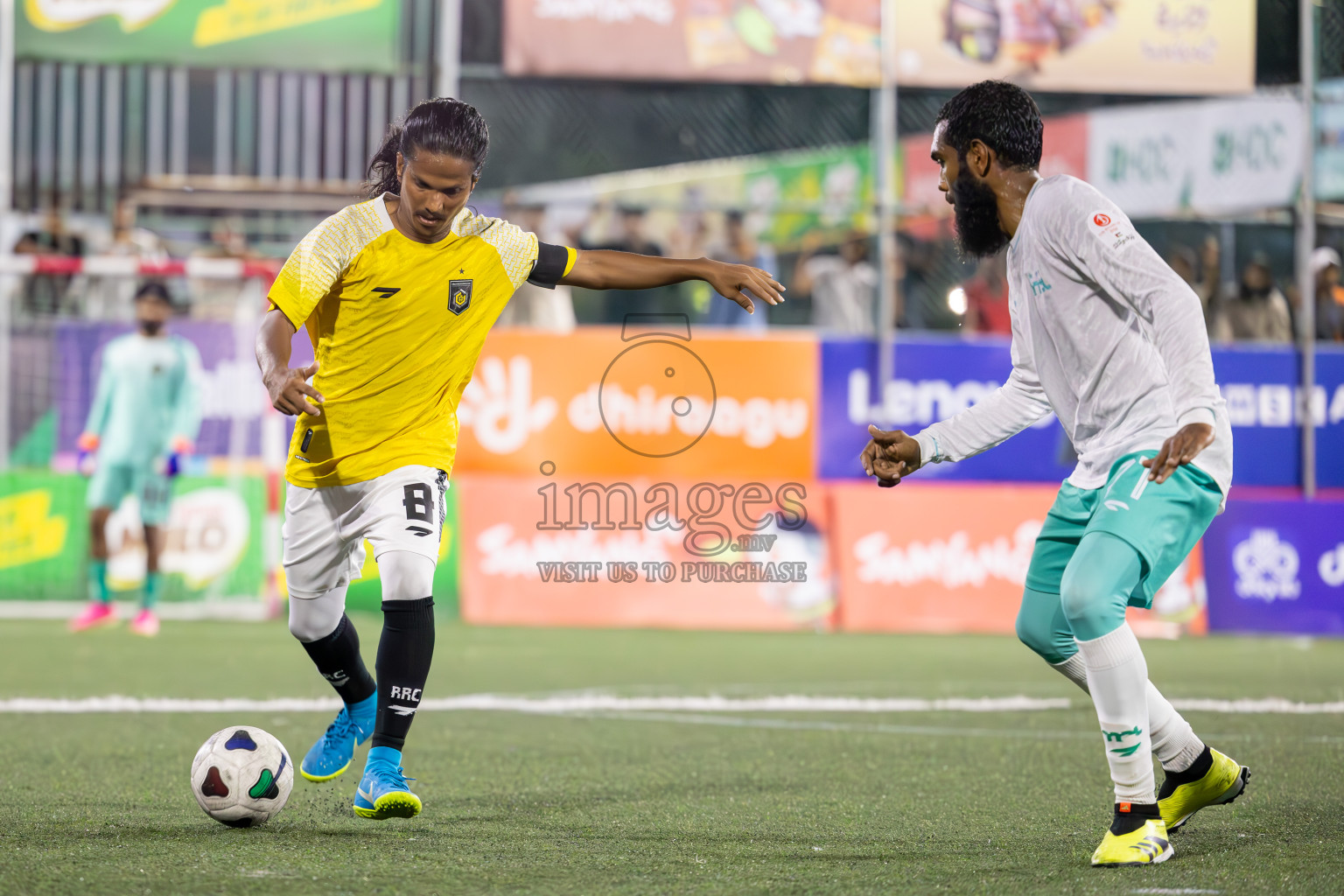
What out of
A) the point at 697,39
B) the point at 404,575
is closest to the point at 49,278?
the point at 697,39

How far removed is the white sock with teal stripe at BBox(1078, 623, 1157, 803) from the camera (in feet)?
15.0

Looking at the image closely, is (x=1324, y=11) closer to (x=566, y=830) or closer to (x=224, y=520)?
(x=224, y=520)

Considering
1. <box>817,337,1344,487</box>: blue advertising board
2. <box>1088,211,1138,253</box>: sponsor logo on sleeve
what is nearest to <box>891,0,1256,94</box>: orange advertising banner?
<box>817,337,1344,487</box>: blue advertising board

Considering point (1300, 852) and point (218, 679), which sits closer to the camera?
point (1300, 852)

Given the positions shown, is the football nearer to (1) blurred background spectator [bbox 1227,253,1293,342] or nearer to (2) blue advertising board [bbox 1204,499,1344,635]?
(2) blue advertising board [bbox 1204,499,1344,635]

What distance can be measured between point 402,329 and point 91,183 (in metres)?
11.4

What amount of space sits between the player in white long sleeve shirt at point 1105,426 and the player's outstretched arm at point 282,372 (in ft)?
5.49

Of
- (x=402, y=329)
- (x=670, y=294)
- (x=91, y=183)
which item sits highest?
(x=91, y=183)

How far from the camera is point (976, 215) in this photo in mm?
5023

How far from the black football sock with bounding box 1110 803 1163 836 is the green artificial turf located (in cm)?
14

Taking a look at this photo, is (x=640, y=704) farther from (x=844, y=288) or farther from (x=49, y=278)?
(x=49, y=278)

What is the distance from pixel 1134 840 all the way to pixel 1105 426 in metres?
1.11

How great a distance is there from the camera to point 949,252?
15898mm

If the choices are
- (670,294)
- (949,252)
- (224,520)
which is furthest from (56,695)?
(949,252)
